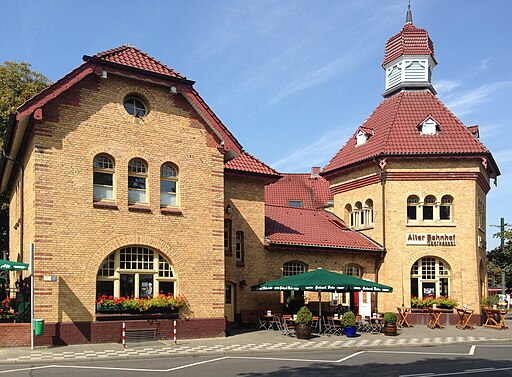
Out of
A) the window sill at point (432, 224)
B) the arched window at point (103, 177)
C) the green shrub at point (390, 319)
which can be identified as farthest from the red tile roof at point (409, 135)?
the arched window at point (103, 177)

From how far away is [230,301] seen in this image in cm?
2627

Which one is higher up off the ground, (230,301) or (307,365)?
(230,301)

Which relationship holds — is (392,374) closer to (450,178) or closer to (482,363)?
(482,363)

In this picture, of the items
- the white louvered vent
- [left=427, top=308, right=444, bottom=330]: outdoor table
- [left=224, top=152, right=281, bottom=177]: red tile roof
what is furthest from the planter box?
the white louvered vent

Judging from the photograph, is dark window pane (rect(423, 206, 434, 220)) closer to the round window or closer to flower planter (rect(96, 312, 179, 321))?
flower planter (rect(96, 312, 179, 321))

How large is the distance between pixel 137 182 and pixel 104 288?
3920mm

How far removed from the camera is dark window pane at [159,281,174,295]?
2123cm

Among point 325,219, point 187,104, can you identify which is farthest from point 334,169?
point 187,104

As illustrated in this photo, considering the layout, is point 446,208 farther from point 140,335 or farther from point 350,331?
point 140,335

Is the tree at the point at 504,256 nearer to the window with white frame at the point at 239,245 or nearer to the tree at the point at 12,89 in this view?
the window with white frame at the point at 239,245

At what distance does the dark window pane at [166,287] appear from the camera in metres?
21.2

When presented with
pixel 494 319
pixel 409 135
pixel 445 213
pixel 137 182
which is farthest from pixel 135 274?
pixel 494 319

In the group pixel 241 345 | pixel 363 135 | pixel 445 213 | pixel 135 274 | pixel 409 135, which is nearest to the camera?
pixel 241 345

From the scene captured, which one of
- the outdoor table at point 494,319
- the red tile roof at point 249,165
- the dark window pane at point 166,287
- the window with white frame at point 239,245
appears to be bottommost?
the outdoor table at point 494,319
